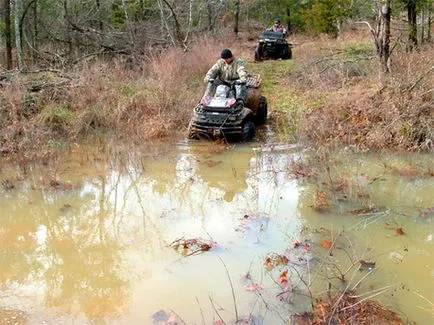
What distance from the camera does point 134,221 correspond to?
6.15 metres

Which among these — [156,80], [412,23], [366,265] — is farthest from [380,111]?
[412,23]

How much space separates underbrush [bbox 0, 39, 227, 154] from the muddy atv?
3.37 feet

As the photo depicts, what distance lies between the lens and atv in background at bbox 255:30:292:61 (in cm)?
1662

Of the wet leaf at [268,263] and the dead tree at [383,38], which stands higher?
the dead tree at [383,38]

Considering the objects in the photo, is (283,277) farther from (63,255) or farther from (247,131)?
(247,131)

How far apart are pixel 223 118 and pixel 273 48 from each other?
8.59 m

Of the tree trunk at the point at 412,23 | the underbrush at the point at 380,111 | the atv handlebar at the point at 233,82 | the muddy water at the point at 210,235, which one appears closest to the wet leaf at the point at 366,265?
the muddy water at the point at 210,235

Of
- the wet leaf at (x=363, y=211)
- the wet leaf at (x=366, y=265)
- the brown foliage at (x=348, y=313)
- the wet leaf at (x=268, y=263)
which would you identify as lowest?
the brown foliage at (x=348, y=313)

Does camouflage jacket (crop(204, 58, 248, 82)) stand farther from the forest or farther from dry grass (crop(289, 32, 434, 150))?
dry grass (crop(289, 32, 434, 150))

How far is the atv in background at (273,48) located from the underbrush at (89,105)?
531cm

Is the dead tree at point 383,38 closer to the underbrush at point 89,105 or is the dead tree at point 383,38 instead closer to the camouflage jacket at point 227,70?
the camouflage jacket at point 227,70

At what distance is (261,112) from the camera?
396 inches

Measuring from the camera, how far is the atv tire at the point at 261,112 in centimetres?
998

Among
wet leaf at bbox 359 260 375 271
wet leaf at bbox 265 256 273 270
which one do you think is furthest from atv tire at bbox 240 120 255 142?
wet leaf at bbox 359 260 375 271
